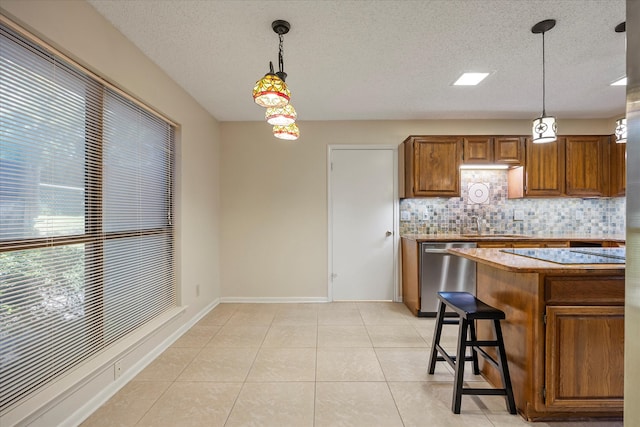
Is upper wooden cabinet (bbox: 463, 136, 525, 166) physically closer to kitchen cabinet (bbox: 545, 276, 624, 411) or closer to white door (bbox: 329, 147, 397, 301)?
white door (bbox: 329, 147, 397, 301)

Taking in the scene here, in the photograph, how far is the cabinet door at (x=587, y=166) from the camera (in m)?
3.75

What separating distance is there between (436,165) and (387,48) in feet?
6.09

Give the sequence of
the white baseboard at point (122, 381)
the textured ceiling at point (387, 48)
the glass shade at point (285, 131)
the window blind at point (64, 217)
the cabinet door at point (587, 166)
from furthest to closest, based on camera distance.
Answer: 1. the cabinet door at point (587, 166)
2. the glass shade at point (285, 131)
3. the textured ceiling at point (387, 48)
4. the white baseboard at point (122, 381)
5. the window blind at point (64, 217)

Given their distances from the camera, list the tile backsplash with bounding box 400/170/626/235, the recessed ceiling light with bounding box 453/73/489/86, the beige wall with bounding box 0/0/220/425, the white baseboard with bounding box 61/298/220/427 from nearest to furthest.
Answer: the beige wall with bounding box 0/0/220/425, the white baseboard with bounding box 61/298/220/427, the recessed ceiling light with bounding box 453/73/489/86, the tile backsplash with bounding box 400/170/626/235

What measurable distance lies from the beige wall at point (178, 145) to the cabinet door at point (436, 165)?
8.71ft

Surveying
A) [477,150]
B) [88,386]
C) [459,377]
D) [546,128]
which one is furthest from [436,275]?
[88,386]

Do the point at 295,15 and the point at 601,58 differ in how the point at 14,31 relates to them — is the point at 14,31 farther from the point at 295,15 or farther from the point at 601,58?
the point at 601,58

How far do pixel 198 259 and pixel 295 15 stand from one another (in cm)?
271

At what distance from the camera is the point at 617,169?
3.69 metres

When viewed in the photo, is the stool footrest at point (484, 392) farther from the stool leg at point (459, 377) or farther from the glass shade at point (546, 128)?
the glass shade at point (546, 128)

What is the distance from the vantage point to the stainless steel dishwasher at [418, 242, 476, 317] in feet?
11.6

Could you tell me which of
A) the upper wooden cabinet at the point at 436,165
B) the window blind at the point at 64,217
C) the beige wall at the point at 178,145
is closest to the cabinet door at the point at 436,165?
the upper wooden cabinet at the point at 436,165

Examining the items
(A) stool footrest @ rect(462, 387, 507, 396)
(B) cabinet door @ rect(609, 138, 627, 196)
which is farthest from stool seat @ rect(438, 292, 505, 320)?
(B) cabinet door @ rect(609, 138, 627, 196)

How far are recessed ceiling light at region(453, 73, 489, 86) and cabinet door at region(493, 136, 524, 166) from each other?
113 centimetres
